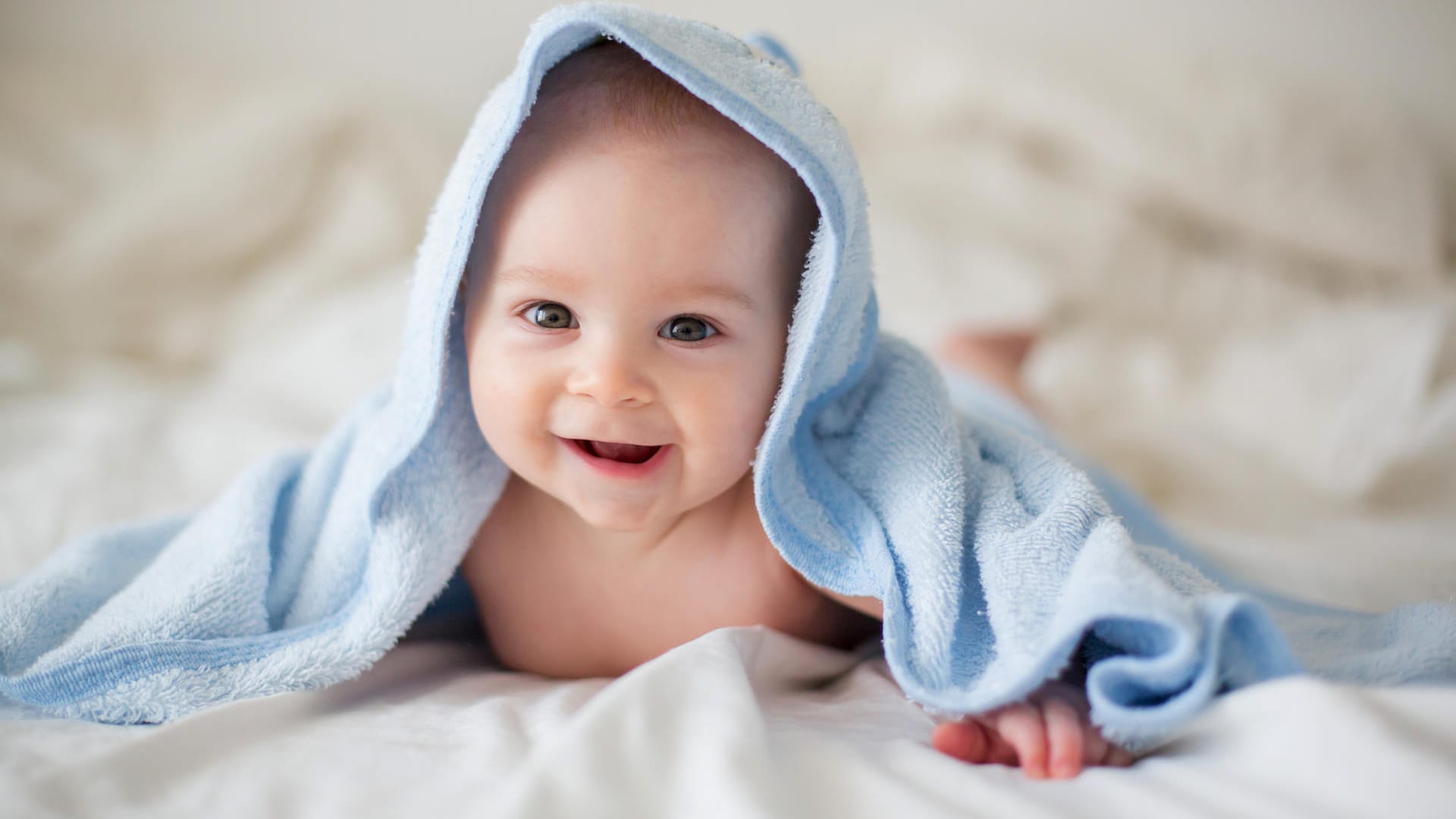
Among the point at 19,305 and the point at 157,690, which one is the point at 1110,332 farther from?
the point at 19,305

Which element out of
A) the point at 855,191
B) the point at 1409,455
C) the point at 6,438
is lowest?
the point at 6,438

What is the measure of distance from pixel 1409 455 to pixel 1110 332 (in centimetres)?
56

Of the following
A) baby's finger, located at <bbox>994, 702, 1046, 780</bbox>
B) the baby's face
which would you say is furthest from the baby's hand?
the baby's face

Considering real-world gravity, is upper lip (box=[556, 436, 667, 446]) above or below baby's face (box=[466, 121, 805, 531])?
below

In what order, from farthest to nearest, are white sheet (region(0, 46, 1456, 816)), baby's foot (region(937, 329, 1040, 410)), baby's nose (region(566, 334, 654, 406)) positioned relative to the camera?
baby's foot (region(937, 329, 1040, 410))
baby's nose (region(566, 334, 654, 406))
white sheet (region(0, 46, 1456, 816))

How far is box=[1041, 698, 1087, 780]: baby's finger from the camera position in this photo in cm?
65

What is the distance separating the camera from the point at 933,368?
3.11 ft

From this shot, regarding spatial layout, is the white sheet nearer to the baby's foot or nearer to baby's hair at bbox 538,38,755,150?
the baby's foot

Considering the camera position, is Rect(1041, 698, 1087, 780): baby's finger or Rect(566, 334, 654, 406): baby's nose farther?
Rect(566, 334, 654, 406): baby's nose

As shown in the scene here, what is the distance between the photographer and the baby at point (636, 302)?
76 centimetres

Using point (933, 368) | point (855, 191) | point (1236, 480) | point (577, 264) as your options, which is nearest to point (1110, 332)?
point (1236, 480)

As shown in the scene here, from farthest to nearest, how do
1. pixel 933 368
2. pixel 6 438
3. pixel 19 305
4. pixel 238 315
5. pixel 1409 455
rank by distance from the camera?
pixel 238 315
pixel 19 305
pixel 1409 455
pixel 6 438
pixel 933 368

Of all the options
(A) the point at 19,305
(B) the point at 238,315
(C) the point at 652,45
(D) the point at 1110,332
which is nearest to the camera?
(C) the point at 652,45

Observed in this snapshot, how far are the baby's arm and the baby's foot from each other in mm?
818
